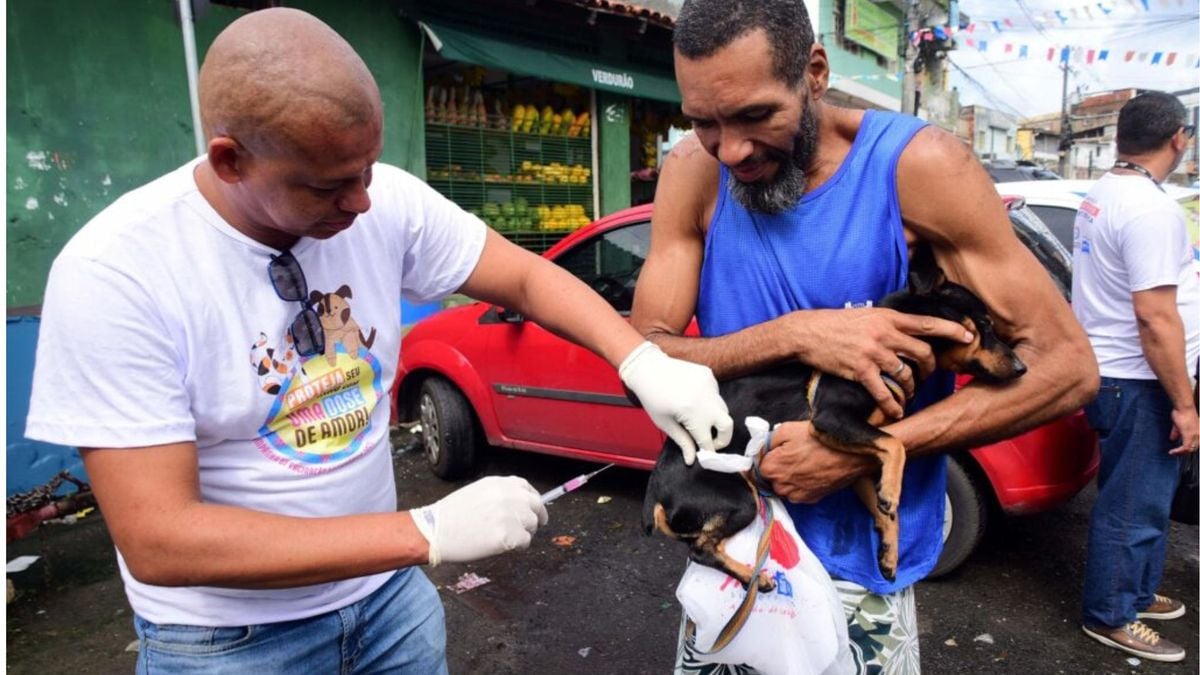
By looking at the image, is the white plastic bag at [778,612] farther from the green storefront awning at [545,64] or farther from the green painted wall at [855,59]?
the green painted wall at [855,59]

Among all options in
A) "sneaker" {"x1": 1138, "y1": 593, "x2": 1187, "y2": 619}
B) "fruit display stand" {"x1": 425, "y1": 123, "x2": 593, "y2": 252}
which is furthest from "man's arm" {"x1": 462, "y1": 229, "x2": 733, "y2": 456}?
"fruit display stand" {"x1": 425, "y1": 123, "x2": 593, "y2": 252}

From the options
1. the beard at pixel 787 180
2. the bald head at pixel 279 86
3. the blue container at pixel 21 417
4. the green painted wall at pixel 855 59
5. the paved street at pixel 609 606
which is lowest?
the paved street at pixel 609 606

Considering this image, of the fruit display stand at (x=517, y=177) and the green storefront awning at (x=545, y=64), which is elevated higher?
the green storefront awning at (x=545, y=64)

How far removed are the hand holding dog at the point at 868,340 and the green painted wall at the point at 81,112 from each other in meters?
5.44

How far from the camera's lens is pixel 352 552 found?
125 cm

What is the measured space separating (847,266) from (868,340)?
169 mm

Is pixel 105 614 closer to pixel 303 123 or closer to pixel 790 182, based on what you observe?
pixel 303 123

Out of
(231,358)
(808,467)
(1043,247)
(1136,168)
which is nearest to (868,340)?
(808,467)

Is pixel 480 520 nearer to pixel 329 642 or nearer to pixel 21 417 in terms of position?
pixel 329 642

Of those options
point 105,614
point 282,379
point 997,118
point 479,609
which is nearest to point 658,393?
point 282,379

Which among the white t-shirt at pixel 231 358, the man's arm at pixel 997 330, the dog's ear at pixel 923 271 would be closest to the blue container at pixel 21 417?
the white t-shirt at pixel 231 358

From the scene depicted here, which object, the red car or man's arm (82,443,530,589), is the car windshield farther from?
man's arm (82,443,530,589)

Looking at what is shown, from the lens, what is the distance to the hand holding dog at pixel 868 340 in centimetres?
154

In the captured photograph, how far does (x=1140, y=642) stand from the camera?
311 centimetres
